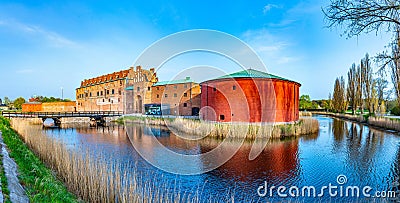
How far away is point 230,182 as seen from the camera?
7.06 meters

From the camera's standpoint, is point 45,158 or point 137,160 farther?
point 137,160

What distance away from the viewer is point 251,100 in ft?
61.1

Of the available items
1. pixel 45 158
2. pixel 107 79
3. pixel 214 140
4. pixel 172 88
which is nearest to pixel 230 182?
pixel 45 158

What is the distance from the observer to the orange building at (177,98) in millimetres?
30672

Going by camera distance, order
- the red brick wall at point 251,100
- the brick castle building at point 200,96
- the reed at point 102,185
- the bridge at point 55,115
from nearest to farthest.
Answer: the reed at point 102,185 < the red brick wall at point 251,100 < the brick castle building at point 200,96 < the bridge at point 55,115

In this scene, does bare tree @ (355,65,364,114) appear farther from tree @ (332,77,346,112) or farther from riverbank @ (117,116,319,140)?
riverbank @ (117,116,319,140)

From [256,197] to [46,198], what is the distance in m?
4.80

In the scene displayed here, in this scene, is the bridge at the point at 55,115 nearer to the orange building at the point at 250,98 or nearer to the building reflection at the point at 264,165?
the orange building at the point at 250,98

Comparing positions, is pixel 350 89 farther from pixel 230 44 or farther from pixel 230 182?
pixel 230 182
